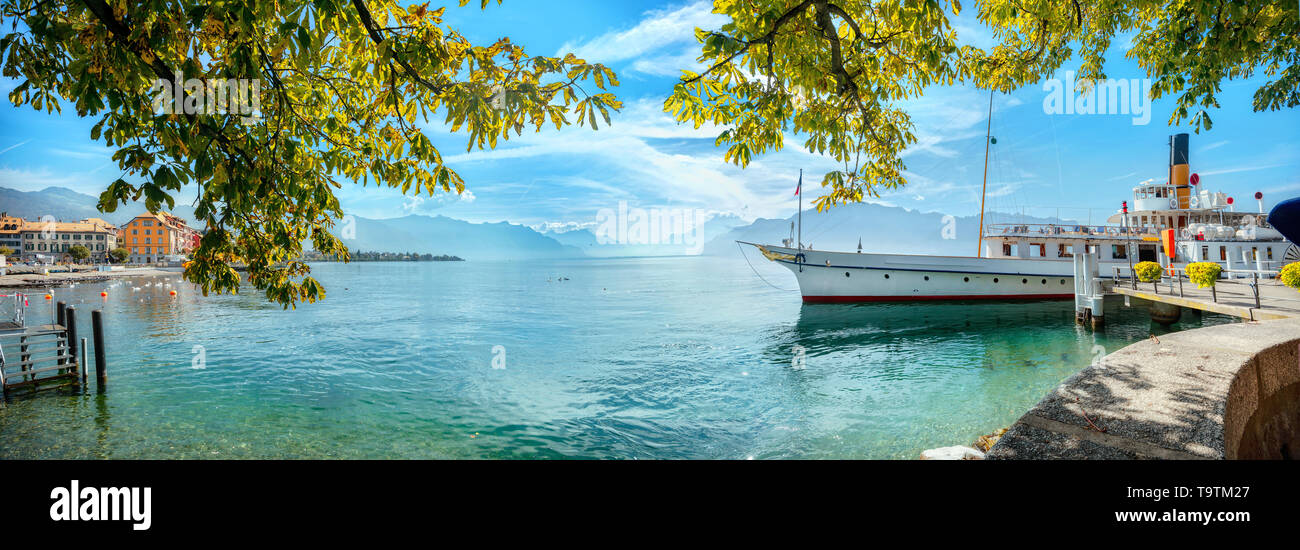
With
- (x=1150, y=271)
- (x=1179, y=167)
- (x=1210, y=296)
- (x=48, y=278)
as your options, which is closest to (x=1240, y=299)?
(x=1210, y=296)

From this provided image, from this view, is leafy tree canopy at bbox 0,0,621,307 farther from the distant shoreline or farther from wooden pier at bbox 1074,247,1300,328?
wooden pier at bbox 1074,247,1300,328

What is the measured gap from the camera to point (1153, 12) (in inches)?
237

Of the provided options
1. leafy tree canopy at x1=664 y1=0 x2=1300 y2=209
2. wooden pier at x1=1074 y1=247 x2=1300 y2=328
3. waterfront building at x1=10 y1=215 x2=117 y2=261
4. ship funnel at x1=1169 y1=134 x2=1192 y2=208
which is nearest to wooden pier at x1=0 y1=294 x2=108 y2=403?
waterfront building at x1=10 y1=215 x2=117 y2=261

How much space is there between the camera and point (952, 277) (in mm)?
27031

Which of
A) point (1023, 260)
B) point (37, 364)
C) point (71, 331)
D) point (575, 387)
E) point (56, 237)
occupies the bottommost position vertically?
point (575, 387)

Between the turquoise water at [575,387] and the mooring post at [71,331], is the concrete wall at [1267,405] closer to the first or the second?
the turquoise water at [575,387]

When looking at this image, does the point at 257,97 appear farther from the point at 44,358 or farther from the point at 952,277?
the point at 952,277

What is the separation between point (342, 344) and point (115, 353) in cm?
710

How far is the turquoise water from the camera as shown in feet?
27.2

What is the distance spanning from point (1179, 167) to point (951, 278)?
12626mm
